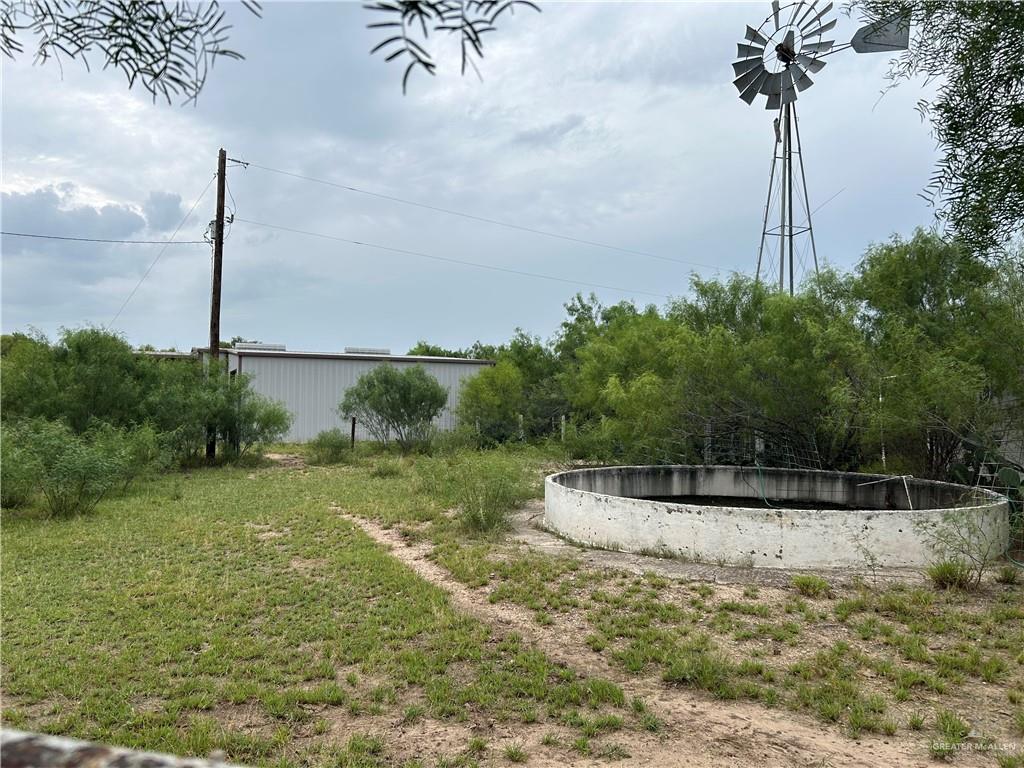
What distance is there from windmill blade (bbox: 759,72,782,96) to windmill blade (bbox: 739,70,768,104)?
0.08 meters

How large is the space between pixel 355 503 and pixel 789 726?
9302 millimetres

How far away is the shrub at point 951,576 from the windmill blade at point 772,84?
14.6 meters

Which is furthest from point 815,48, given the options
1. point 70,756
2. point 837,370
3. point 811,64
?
point 70,756

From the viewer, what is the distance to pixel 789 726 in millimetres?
4273

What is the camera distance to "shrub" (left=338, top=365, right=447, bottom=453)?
75.4 ft

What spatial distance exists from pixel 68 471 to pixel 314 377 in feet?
49.8

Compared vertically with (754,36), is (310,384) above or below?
below

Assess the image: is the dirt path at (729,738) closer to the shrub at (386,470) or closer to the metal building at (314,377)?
the shrub at (386,470)

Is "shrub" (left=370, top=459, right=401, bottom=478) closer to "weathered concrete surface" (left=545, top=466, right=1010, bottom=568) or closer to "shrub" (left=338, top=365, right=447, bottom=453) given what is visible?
"shrub" (left=338, top=365, right=447, bottom=453)

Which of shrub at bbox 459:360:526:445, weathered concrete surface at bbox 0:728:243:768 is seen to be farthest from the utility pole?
weathered concrete surface at bbox 0:728:243:768

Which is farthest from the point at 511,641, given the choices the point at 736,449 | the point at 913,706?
the point at 736,449

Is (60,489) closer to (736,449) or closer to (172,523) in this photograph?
(172,523)

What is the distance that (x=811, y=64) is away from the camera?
17.9 metres

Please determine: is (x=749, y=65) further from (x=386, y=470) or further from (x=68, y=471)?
(x=68, y=471)
